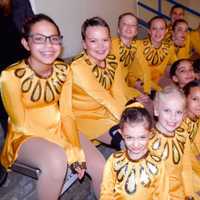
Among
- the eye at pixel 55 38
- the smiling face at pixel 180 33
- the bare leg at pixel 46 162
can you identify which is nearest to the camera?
the bare leg at pixel 46 162

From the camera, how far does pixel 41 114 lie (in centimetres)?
191

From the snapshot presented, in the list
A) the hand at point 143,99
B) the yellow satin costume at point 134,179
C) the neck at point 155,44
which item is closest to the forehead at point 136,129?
the yellow satin costume at point 134,179

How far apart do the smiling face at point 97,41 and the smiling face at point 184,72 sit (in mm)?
721

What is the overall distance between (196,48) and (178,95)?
192 cm

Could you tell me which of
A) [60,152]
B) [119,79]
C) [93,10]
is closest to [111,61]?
[119,79]

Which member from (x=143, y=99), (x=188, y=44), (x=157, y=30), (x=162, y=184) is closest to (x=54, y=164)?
(x=162, y=184)

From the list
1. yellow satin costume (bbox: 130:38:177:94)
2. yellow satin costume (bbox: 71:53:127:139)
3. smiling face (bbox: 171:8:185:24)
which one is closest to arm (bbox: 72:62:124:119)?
yellow satin costume (bbox: 71:53:127:139)

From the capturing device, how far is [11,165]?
1.87 m

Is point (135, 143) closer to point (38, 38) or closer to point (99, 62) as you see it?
point (38, 38)

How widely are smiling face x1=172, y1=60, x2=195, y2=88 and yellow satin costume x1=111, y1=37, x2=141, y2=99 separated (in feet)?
0.93

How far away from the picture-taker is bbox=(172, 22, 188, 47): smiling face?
3.24 m

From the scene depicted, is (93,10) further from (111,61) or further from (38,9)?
(111,61)

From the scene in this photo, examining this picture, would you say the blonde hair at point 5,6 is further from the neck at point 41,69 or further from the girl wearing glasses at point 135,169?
the girl wearing glasses at point 135,169

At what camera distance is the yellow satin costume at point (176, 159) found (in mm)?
1770
